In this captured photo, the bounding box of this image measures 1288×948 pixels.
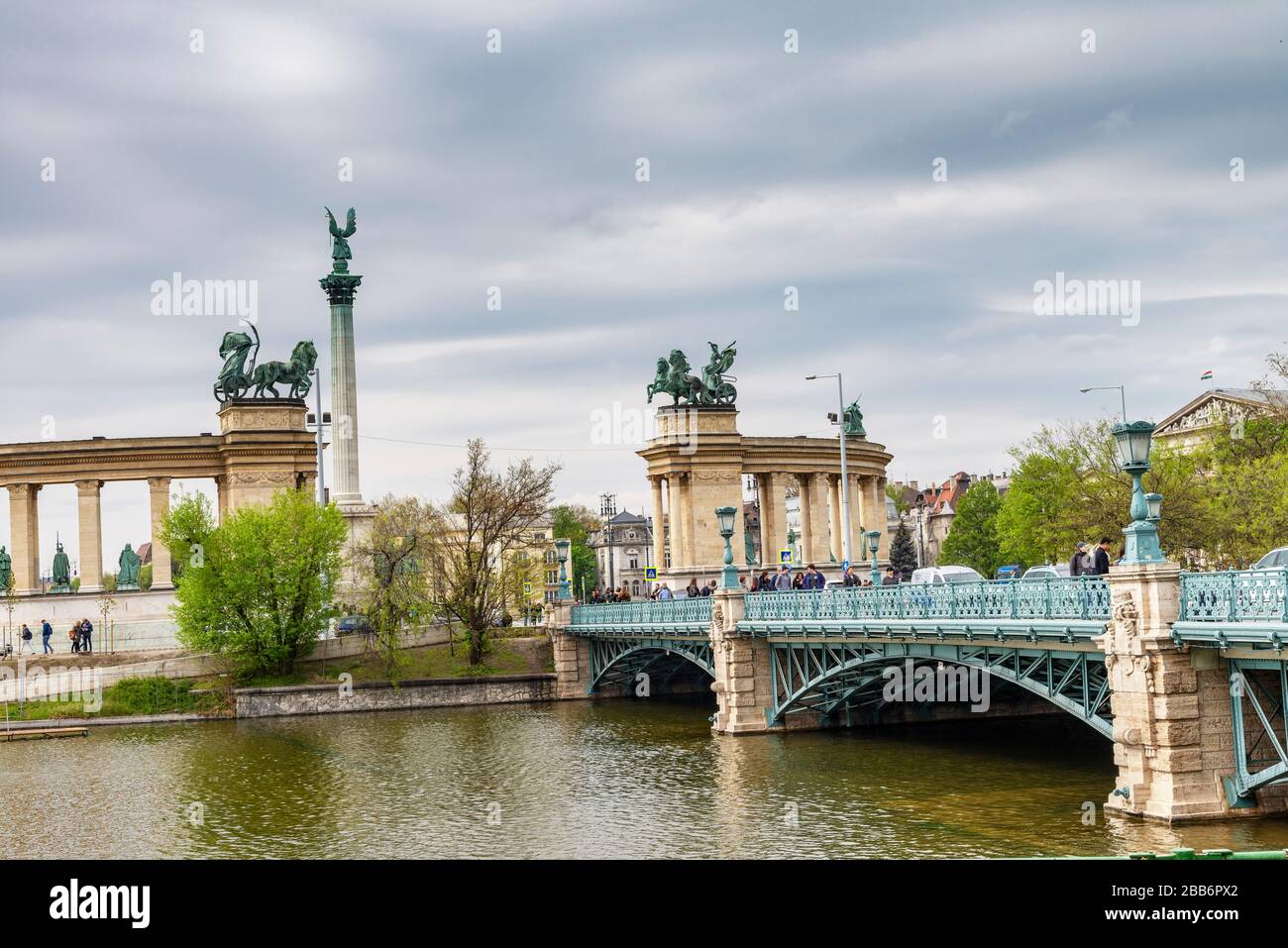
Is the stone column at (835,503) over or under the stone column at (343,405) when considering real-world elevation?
under

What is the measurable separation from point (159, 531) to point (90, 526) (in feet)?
11.6

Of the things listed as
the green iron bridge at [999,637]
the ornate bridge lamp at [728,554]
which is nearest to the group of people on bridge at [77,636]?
A: the green iron bridge at [999,637]

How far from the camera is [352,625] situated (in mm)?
65750

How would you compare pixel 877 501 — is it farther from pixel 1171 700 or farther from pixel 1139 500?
pixel 1139 500

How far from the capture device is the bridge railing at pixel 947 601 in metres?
24.1

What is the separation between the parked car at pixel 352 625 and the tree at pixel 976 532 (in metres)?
55.2

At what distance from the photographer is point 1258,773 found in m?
20.9

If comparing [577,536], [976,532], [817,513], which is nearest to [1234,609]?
[817,513]

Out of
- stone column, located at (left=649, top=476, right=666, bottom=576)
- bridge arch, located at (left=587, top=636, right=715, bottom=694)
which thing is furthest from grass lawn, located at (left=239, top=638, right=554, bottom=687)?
stone column, located at (left=649, top=476, right=666, bottom=576)

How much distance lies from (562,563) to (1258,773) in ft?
130

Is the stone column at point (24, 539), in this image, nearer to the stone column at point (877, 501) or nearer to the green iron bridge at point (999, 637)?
the green iron bridge at point (999, 637)

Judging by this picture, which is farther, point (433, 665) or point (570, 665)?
point (433, 665)

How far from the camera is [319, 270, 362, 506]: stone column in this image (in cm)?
7331
